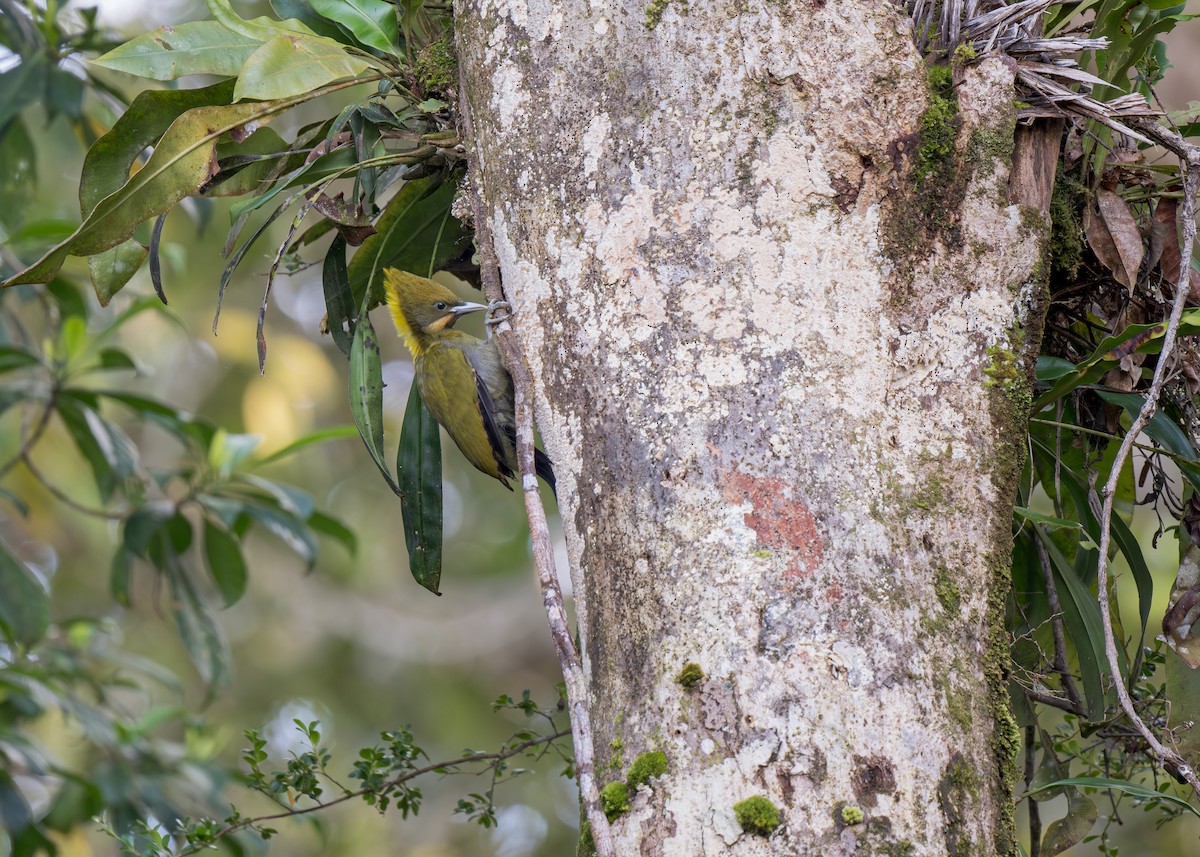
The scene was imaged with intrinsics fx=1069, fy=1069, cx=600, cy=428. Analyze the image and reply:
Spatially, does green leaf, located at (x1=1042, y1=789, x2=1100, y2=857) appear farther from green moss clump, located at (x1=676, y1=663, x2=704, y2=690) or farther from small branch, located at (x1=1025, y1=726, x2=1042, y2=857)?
green moss clump, located at (x1=676, y1=663, x2=704, y2=690)

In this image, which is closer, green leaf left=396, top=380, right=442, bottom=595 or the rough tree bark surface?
Answer: the rough tree bark surface

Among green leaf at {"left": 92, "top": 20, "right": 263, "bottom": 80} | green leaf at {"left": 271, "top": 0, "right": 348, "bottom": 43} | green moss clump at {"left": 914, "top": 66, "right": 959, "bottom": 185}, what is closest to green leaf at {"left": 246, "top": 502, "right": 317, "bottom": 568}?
green leaf at {"left": 271, "top": 0, "right": 348, "bottom": 43}

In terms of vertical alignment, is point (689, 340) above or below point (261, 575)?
above

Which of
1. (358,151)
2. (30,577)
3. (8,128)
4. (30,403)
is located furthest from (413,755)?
(8,128)

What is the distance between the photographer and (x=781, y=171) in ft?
5.93

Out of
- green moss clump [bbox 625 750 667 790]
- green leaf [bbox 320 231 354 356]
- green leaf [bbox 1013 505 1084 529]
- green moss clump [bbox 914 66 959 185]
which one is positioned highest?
green moss clump [bbox 914 66 959 185]

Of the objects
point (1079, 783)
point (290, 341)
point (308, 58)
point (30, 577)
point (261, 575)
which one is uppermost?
point (308, 58)

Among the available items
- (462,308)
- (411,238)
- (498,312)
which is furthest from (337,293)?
(462,308)

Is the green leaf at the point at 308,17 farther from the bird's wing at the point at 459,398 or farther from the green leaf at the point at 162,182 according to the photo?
the bird's wing at the point at 459,398

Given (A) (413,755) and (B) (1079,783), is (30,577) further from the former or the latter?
(B) (1079,783)

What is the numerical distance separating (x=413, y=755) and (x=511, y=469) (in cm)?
143

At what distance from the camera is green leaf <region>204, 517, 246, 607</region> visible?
4.27 m

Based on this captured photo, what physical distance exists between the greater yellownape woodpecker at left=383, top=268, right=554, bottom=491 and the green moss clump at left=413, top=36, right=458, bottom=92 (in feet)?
3.70

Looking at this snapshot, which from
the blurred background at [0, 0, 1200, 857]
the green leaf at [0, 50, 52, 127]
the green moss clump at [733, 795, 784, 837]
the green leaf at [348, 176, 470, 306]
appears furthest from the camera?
the blurred background at [0, 0, 1200, 857]
